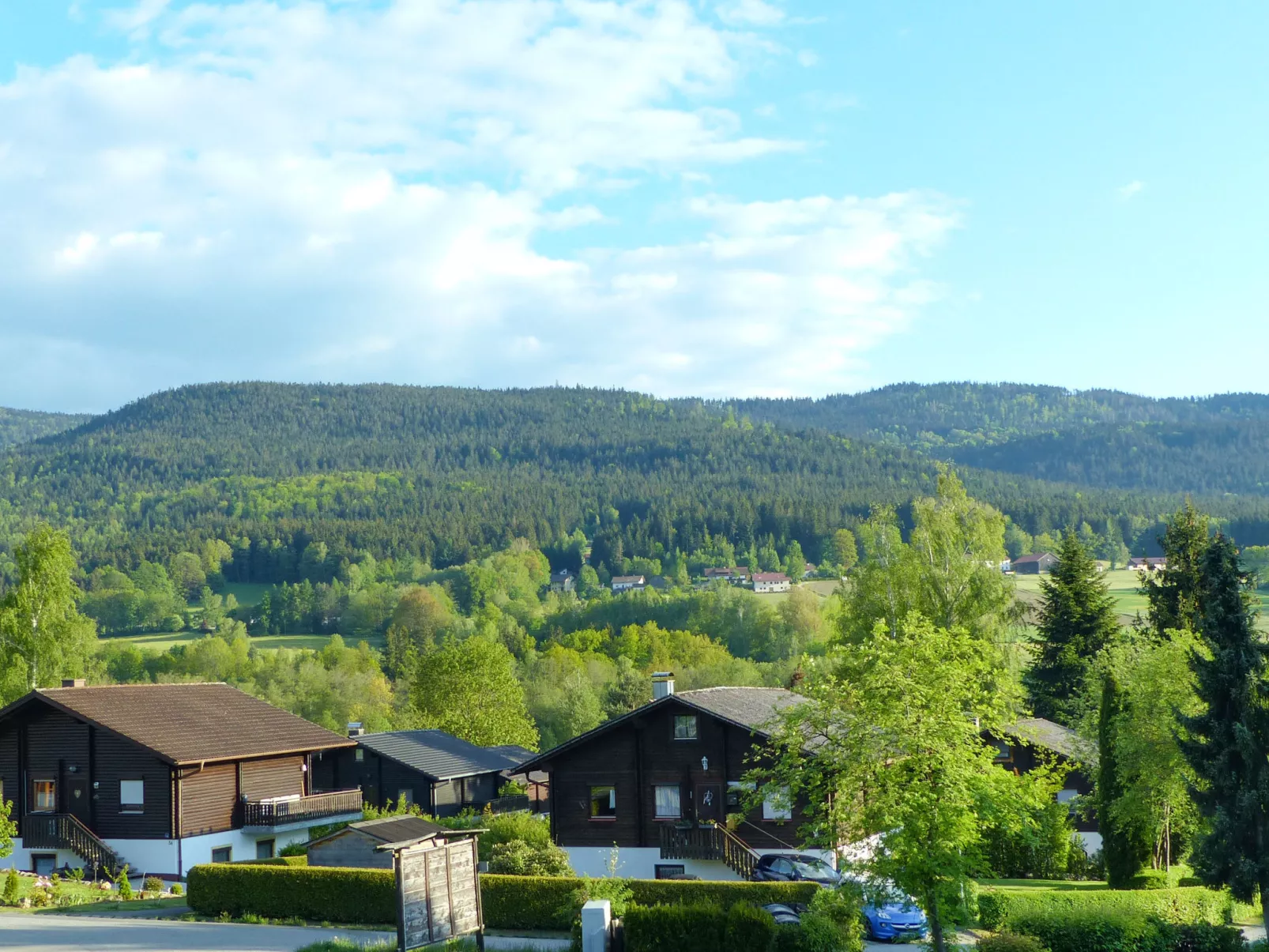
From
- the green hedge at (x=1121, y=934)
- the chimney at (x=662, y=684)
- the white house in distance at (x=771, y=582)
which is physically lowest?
the green hedge at (x=1121, y=934)

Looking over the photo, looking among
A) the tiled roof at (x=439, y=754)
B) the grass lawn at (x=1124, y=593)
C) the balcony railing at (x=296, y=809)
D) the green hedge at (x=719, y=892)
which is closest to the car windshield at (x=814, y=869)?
the green hedge at (x=719, y=892)

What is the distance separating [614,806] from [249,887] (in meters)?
14.2

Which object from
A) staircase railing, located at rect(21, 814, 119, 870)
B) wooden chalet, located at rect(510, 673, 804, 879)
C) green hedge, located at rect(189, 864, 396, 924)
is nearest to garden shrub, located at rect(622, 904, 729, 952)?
green hedge, located at rect(189, 864, 396, 924)

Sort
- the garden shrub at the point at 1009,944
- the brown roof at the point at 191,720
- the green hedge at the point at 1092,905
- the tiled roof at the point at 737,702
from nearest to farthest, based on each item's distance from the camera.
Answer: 1. the garden shrub at the point at 1009,944
2. the green hedge at the point at 1092,905
3. the tiled roof at the point at 737,702
4. the brown roof at the point at 191,720

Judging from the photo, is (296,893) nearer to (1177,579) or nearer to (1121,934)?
(1121,934)

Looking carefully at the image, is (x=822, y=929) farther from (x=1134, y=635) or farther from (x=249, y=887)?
(x=1134, y=635)

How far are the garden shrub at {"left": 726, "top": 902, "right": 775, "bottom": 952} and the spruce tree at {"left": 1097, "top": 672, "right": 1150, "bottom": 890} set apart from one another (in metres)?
16.4

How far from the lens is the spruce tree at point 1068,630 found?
196 feet

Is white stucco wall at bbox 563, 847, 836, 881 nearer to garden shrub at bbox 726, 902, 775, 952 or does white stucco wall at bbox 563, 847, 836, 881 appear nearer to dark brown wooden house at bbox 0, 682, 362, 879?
dark brown wooden house at bbox 0, 682, 362, 879

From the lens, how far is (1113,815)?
38031 millimetres

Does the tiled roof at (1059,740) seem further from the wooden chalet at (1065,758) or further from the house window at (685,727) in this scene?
the house window at (685,727)

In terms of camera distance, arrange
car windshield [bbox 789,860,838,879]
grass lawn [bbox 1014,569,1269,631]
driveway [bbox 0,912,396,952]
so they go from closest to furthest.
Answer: driveway [bbox 0,912,396,952]
car windshield [bbox 789,860,838,879]
grass lawn [bbox 1014,569,1269,631]

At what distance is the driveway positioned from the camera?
27469mm

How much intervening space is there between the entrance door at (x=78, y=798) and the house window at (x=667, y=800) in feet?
66.8
